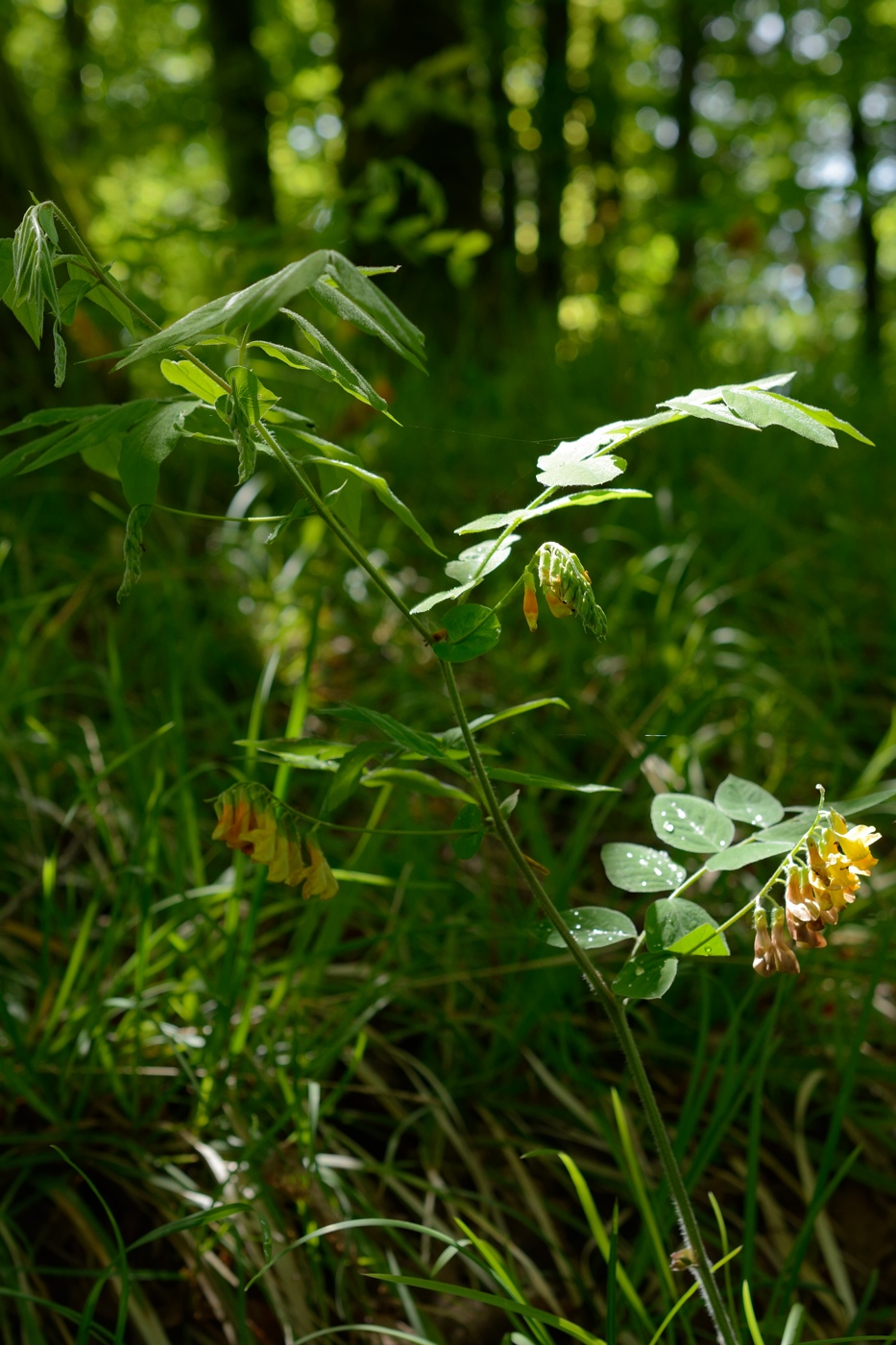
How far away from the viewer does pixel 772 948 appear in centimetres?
65

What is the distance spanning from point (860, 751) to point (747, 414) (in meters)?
1.45

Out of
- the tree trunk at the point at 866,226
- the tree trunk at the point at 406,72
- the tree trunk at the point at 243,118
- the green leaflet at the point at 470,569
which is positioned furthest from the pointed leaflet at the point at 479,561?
the tree trunk at the point at 866,226

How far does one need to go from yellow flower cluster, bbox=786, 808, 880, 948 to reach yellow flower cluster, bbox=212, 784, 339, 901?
317mm

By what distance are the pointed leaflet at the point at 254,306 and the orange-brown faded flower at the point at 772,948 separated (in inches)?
18.8

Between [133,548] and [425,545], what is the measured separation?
0.65ft

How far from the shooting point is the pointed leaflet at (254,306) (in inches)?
17.3

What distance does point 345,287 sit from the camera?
47 cm

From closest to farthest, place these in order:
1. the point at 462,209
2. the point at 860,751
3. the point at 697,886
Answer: the point at 697,886 → the point at 860,751 → the point at 462,209

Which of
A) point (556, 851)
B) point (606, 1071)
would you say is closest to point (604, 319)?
point (556, 851)

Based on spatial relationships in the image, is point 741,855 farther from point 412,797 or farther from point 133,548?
point 412,797

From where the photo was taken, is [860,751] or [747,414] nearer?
[747,414]

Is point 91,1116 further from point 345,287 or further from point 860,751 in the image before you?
point 860,751

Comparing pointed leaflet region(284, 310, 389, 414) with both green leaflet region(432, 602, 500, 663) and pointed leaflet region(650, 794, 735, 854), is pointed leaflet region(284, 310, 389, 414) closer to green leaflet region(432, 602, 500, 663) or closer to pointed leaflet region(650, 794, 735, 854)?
green leaflet region(432, 602, 500, 663)

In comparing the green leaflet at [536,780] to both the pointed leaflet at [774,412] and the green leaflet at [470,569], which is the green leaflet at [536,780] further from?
the pointed leaflet at [774,412]
